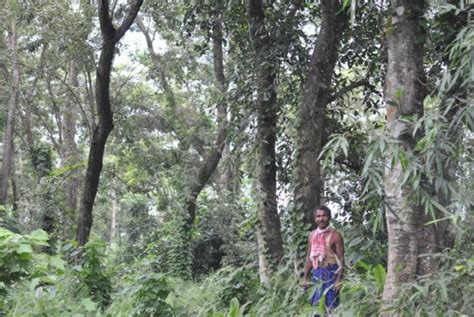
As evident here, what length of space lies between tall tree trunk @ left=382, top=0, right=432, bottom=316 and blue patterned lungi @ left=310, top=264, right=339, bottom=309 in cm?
97

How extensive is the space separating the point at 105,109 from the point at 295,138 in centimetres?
383

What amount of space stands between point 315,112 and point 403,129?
11.0 feet

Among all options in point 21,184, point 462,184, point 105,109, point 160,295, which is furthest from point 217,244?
point 21,184

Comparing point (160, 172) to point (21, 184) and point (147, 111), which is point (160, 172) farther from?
point (21, 184)

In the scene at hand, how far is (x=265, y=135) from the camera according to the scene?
897cm

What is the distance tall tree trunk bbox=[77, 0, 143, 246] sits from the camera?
10.1 metres

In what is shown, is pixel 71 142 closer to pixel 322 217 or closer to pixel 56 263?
pixel 322 217

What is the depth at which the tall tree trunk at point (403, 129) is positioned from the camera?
5125 mm

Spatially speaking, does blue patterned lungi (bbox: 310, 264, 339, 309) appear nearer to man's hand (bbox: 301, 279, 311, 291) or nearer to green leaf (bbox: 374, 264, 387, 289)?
man's hand (bbox: 301, 279, 311, 291)

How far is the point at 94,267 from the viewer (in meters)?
7.75

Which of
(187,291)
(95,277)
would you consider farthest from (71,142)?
(95,277)

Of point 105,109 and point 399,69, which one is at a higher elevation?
point 105,109

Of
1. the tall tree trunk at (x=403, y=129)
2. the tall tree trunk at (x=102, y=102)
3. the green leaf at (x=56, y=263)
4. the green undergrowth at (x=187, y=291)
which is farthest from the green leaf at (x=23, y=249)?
the tall tree trunk at (x=102, y=102)

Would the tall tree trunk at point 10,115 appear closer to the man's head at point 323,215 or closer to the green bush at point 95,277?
the green bush at point 95,277
